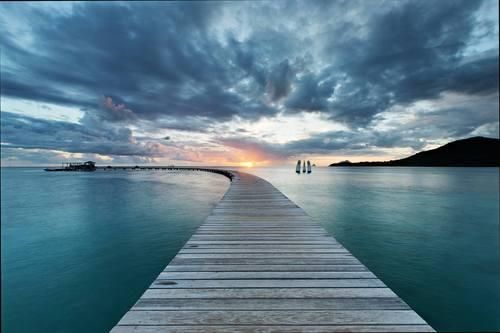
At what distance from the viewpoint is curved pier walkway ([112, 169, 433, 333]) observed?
84.0 inches

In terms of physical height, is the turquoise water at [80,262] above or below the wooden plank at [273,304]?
below

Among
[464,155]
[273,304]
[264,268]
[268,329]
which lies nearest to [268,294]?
[273,304]

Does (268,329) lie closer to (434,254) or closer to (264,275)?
(264,275)

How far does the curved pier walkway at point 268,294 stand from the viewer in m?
2.13

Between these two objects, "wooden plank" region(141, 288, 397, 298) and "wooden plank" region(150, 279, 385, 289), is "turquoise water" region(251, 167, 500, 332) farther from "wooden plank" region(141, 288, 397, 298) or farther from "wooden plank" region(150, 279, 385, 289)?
"wooden plank" region(141, 288, 397, 298)

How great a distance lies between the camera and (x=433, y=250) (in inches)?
306

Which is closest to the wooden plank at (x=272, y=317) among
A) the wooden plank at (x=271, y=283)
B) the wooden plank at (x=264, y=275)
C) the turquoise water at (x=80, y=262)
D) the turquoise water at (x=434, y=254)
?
the wooden plank at (x=271, y=283)

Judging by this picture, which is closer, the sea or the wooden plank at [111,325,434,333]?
the wooden plank at [111,325,434,333]

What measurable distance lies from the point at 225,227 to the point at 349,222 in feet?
26.3

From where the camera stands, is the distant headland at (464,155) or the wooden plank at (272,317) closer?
the wooden plank at (272,317)

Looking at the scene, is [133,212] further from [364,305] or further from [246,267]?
[364,305]

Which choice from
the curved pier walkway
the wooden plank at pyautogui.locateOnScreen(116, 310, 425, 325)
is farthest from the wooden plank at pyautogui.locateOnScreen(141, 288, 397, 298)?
the wooden plank at pyautogui.locateOnScreen(116, 310, 425, 325)

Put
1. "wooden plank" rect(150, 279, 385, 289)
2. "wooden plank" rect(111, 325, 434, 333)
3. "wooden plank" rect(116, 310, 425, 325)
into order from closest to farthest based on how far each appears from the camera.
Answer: "wooden plank" rect(111, 325, 434, 333) → "wooden plank" rect(116, 310, 425, 325) → "wooden plank" rect(150, 279, 385, 289)

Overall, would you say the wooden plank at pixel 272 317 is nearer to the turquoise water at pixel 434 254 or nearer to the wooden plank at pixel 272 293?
the wooden plank at pixel 272 293
